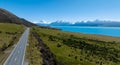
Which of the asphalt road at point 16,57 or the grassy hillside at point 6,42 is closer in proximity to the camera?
the asphalt road at point 16,57

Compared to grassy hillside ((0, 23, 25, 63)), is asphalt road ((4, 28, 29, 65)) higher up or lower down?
higher up

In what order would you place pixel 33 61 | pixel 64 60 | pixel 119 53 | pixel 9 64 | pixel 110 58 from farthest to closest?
pixel 119 53 → pixel 110 58 → pixel 64 60 → pixel 33 61 → pixel 9 64

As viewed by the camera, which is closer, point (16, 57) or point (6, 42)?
point (16, 57)

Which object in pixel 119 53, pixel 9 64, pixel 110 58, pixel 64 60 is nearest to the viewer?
pixel 9 64

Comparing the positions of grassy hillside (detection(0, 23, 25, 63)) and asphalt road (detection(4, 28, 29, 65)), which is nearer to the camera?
asphalt road (detection(4, 28, 29, 65))

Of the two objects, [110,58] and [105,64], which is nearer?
[105,64]

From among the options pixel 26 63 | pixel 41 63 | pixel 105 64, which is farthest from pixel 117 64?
pixel 26 63

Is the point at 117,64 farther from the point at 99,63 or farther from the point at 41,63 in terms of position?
the point at 41,63

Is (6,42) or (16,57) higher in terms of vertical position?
(16,57)

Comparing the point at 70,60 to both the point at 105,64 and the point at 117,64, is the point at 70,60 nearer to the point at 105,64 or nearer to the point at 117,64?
the point at 105,64

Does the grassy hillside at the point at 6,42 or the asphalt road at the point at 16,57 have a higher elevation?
the asphalt road at the point at 16,57
